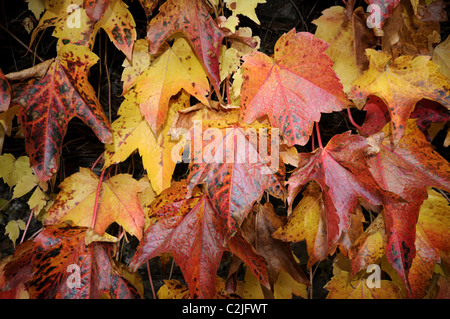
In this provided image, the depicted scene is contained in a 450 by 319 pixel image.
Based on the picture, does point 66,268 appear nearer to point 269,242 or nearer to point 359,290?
point 269,242

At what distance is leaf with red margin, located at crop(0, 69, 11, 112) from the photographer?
0.62 m

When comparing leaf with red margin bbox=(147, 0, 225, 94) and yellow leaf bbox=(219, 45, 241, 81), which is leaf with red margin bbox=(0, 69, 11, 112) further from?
yellow leaf bbox=(219, 45, 241, 81)

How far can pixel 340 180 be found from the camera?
61cm

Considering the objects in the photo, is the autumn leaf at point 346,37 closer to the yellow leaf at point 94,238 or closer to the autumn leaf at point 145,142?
the autumn leaf at point 145,142

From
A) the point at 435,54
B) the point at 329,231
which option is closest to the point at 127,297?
the point at 329,231

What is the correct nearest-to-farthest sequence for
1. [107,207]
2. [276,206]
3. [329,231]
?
[329,231] < [107,207] < [276,206]

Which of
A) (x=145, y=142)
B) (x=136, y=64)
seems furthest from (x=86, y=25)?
(x=145, y=142)

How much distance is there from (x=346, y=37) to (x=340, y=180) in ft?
1.20

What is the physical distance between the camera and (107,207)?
72 centimetres

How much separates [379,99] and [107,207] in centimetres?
70

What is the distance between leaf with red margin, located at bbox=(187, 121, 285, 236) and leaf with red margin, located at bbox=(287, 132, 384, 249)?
0.05 metres

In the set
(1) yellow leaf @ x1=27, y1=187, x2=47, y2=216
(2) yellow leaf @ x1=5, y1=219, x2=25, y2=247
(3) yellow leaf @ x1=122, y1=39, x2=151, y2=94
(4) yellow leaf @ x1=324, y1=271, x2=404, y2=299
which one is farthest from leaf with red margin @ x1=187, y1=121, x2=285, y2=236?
(2) yellow leaf @ x1=5, y1=219, x2=25, y2=247

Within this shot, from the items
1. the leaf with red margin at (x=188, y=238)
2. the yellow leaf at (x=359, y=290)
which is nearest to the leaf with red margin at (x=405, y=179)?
the yellow leaf at (x=359, y=290)

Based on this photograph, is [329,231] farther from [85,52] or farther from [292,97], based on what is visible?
[85,52]
